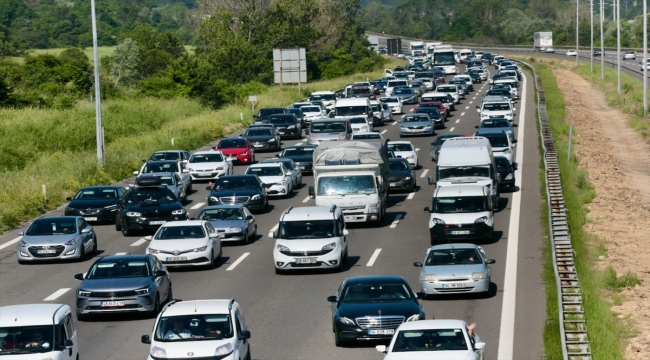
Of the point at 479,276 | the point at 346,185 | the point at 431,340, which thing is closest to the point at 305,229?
the point at 479,276

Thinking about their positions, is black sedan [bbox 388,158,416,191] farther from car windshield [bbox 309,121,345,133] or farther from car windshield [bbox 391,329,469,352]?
car windshield [bbox 391,329,469,352]

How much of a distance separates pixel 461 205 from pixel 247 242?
6.97m

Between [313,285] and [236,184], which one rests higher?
[236,184]

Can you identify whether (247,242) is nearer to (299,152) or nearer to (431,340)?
(299,152)

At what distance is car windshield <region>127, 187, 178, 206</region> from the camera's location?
38781 millimetres

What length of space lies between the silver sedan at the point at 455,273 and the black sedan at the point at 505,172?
17994mm

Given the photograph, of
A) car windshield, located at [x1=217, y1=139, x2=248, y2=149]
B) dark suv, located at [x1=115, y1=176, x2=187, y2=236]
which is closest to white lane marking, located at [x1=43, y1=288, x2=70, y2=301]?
dark suv, located at [x1=115, y1=176, x2=187, y2=236]

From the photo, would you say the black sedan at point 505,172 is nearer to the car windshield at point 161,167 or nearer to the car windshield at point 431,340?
the car windshield at point 161,167

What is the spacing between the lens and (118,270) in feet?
83.4

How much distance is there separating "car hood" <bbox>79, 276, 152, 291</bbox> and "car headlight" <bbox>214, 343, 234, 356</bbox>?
21.7 feet

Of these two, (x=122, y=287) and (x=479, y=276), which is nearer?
(x=122, y=287)

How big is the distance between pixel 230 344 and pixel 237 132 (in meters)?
54.7

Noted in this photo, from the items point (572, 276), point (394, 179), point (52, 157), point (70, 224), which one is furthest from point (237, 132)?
point (572, 276)

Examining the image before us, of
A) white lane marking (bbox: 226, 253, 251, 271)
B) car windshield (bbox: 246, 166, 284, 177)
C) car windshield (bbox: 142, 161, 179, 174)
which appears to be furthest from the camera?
car windshield (bbox: 142, 161, 179, 174)
